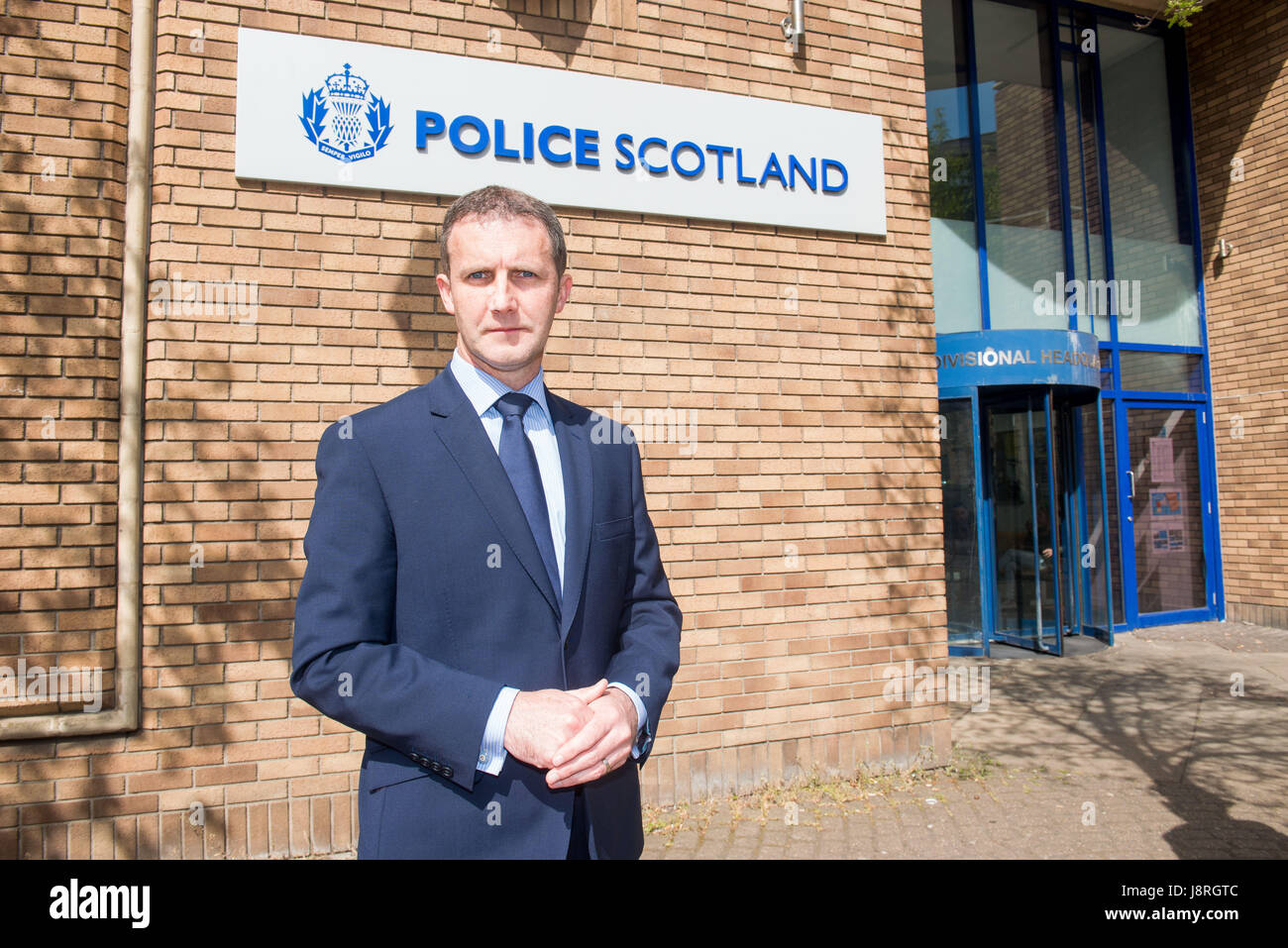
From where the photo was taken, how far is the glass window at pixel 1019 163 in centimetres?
952

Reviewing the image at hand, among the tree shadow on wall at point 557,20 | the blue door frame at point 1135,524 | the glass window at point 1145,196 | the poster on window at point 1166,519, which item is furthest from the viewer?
the glass window at point 1145,196

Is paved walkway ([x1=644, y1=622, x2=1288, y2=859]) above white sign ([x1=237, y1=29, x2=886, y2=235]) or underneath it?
underneath

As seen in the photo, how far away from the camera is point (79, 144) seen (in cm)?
383

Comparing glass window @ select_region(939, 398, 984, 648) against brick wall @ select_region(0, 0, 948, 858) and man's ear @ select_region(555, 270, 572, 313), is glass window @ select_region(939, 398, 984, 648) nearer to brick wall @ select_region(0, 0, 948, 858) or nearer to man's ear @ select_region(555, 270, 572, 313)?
brick wall @ select_region(0, 0, 948, 858)

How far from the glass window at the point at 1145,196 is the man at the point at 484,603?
1075 centimetres

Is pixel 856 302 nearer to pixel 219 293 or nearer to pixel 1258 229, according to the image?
pixel 219 293

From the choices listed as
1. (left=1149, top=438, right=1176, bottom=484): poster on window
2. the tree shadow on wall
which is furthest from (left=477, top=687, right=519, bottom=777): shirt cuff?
(left=1149, top=438, right=1176, bottom=484): poster on window

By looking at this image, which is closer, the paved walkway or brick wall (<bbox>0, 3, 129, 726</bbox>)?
Answer: brick wall (<bbox>0, 3, 129, 726</bbox>)

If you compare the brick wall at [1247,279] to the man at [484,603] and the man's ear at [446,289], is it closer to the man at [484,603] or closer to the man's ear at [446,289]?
the man at [484,603]

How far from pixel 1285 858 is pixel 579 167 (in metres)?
5.06

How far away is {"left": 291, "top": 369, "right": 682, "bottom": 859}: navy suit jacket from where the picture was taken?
4.83 ft

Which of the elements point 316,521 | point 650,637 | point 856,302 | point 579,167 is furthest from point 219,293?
point 856,302

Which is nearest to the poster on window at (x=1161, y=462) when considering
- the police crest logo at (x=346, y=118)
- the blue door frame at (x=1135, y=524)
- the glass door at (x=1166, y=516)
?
the glass door at (x=1166, y=516)

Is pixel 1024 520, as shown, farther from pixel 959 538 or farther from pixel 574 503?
pixel 574 503
